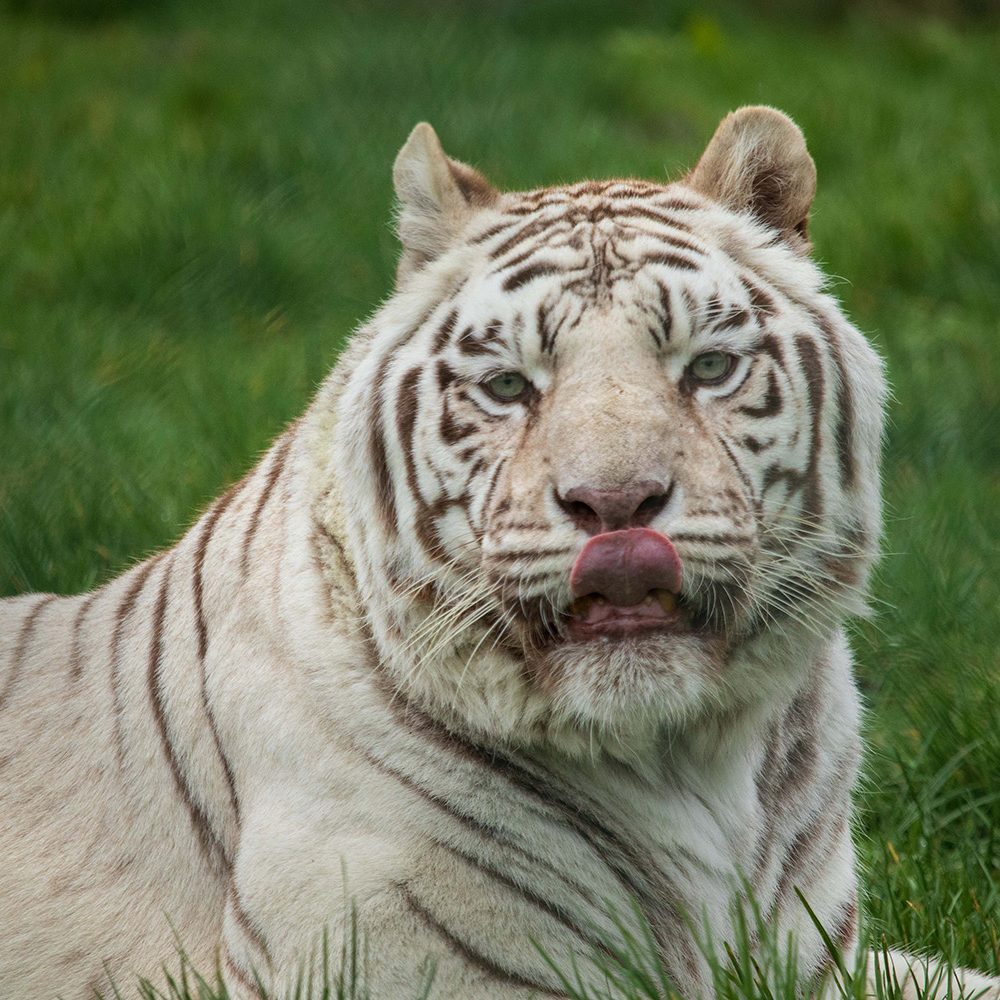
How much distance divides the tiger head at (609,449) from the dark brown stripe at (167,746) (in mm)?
421

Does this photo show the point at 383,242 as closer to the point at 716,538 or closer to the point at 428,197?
the point at 428,197

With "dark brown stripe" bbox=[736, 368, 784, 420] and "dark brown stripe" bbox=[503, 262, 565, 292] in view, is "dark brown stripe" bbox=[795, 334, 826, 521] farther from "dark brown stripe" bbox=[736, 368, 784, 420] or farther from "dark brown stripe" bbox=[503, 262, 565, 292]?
"dark brown stripe" bbox=[503, 262, 565, 292]

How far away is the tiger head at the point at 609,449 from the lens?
6.85 ft

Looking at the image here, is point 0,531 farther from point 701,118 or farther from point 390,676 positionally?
point 701,118

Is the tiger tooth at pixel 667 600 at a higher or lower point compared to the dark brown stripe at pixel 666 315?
lower

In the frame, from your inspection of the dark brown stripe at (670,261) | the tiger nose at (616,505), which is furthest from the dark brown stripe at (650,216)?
the tiger nose at (616,505)

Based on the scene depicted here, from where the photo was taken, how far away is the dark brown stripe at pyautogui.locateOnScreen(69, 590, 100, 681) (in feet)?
8.89

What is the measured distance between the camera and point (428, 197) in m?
2.48

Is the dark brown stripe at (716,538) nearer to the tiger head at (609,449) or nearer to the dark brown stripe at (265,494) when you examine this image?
the tiger head at (609,449)

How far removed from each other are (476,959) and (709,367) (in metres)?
0.90

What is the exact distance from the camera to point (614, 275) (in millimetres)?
2277

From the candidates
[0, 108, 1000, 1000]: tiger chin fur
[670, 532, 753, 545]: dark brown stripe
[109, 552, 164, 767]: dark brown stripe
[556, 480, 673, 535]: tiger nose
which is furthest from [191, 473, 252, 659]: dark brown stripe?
[670, 532, 753, 545]: dark brown stripe

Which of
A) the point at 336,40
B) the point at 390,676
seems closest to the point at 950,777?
the point at 390,676

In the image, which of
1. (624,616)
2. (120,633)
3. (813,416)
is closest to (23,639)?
(120,633)
